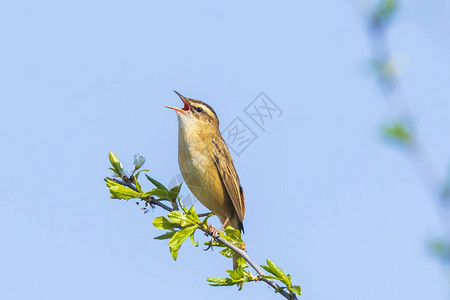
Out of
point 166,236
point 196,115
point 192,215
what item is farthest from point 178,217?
point 196,115

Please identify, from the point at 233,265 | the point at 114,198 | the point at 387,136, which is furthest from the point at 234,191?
the point at 387,136

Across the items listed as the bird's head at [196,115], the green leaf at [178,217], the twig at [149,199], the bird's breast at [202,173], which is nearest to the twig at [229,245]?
the twig at [149,199]

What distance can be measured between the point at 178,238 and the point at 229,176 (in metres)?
2.74

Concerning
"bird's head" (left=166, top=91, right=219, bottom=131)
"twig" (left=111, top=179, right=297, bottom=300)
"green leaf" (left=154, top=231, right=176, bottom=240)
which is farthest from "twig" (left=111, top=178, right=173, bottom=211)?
"bird's head" (left=166, top=91, right=219, bottom=131)

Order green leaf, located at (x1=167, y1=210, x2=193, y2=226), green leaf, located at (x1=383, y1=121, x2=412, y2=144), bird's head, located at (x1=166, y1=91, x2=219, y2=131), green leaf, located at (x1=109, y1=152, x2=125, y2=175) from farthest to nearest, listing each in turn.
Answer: bird's head, located at (x1=166, y1=91, x2=219, y2=131) < green leaf, located at (x1=109, y1=152, x2=125, y2=175) < green leaf, located at (x1=167, y1=210, x2=193, y2=226) < green leaf, located at (x1=383, y1=121, x2=412, y2=144)

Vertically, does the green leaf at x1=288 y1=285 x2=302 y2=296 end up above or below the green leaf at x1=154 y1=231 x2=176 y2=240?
above

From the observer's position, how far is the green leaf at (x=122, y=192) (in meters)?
4.45

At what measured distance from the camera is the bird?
680cm

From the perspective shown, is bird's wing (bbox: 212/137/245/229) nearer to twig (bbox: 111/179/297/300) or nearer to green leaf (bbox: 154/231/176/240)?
twig (bbox: 111/179/297/300)

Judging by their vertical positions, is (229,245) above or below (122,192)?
above

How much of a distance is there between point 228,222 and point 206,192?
27.2 inches

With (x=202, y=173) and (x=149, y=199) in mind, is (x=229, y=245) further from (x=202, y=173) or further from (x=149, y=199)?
(x=202, y=173)

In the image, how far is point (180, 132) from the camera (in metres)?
7.15

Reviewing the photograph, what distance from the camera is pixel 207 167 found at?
271 inches
